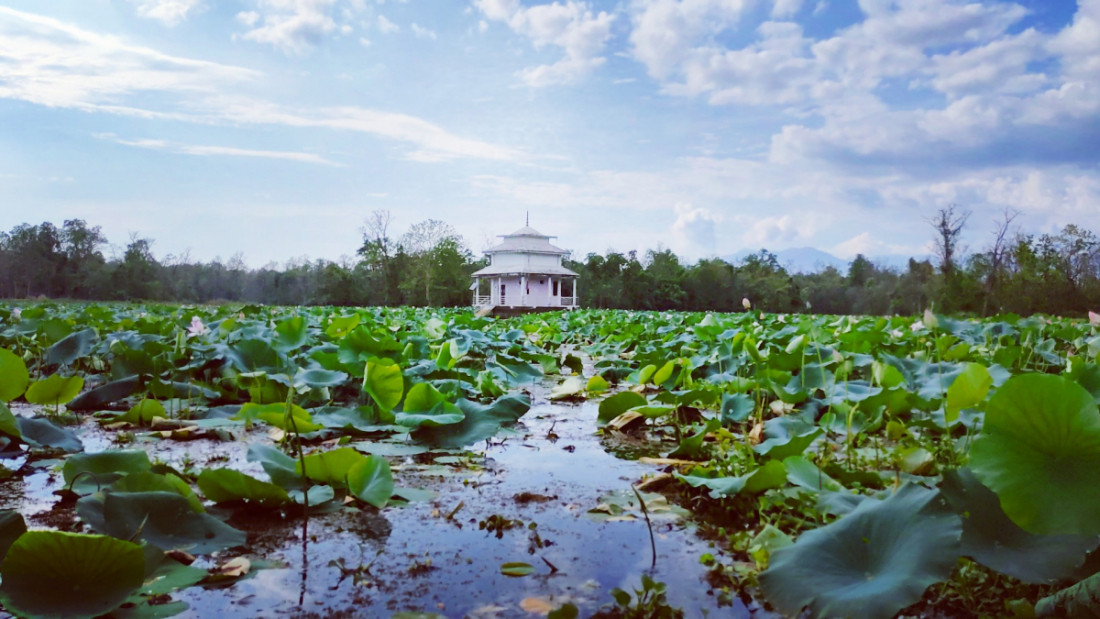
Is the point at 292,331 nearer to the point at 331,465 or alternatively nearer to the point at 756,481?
the point at 331,465

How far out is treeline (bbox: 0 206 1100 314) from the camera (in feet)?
83.8

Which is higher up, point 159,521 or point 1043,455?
point 1043,455

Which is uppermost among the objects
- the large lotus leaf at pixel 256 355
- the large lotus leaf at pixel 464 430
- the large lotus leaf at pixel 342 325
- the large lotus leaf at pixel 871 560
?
the large lotus leaf at pixel 342 325

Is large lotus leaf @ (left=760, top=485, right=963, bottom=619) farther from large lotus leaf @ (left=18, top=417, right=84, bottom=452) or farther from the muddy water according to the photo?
large lotus leaf @ (left=18, top=417, right=84, bottom=452)

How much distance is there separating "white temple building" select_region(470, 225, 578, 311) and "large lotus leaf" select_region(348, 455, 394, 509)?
29129 mm

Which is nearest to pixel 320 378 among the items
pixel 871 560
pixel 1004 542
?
pixel 871 560

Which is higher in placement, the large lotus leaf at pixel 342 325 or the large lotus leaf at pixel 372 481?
the large lotus leaf at pixel 342 325

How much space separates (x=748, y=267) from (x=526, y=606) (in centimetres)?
4689

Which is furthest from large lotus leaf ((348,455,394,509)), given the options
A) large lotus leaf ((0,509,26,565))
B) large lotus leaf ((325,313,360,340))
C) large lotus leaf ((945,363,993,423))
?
large lotus leaf ((325,313,360,340))

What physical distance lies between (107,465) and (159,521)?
0.34 metres

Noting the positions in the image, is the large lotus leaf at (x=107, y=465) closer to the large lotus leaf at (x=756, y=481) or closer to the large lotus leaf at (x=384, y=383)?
the large lotus leaf at (x=384, y=383)

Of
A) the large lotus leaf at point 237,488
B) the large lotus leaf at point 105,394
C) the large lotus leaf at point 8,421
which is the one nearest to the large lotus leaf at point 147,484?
the large lotus leaf at point 237,488

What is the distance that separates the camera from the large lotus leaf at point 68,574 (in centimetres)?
78

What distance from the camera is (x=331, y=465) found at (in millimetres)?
1325
